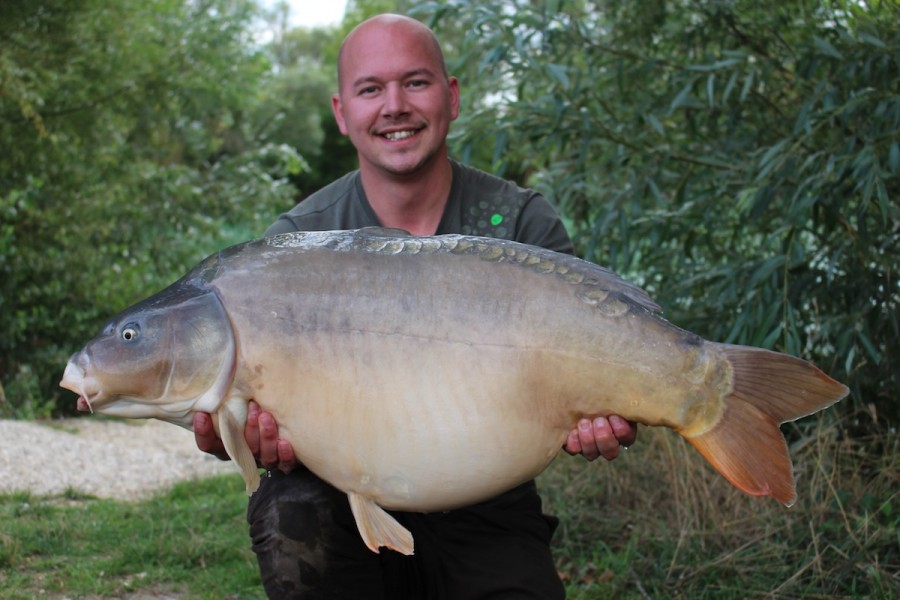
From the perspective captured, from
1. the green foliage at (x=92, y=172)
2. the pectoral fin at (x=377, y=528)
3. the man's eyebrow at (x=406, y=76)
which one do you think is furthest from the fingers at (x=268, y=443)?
the green foliage at (x=92, y=172)

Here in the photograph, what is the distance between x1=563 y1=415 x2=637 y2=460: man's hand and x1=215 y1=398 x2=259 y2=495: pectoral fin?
567 mm

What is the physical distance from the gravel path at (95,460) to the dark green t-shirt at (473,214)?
2.14m

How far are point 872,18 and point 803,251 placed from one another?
33.0 inches

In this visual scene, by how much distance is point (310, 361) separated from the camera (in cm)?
174

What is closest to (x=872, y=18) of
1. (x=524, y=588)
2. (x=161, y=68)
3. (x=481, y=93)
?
(x=481, y=93)

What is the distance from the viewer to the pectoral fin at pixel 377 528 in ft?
5.82

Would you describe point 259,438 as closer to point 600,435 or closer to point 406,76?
point 600,435

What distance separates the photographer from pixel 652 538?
9.88ft

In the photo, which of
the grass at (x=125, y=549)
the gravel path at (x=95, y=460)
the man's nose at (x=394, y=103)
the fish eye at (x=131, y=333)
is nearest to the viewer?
the fish eye at (x=131, y=333)

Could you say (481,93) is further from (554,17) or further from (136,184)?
(136,184)

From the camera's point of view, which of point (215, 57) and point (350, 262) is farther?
point (215, 57)

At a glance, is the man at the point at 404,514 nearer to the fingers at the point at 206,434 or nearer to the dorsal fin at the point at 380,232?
the fingers at the point at 206,434

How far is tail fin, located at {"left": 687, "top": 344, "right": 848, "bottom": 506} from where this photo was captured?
1659 millimetres

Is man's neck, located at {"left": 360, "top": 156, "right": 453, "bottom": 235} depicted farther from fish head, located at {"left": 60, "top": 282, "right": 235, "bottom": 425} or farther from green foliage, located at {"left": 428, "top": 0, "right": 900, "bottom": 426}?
green foliage, located at {"left": 428, "top": 0, "right": 900, "bottom": 426}
